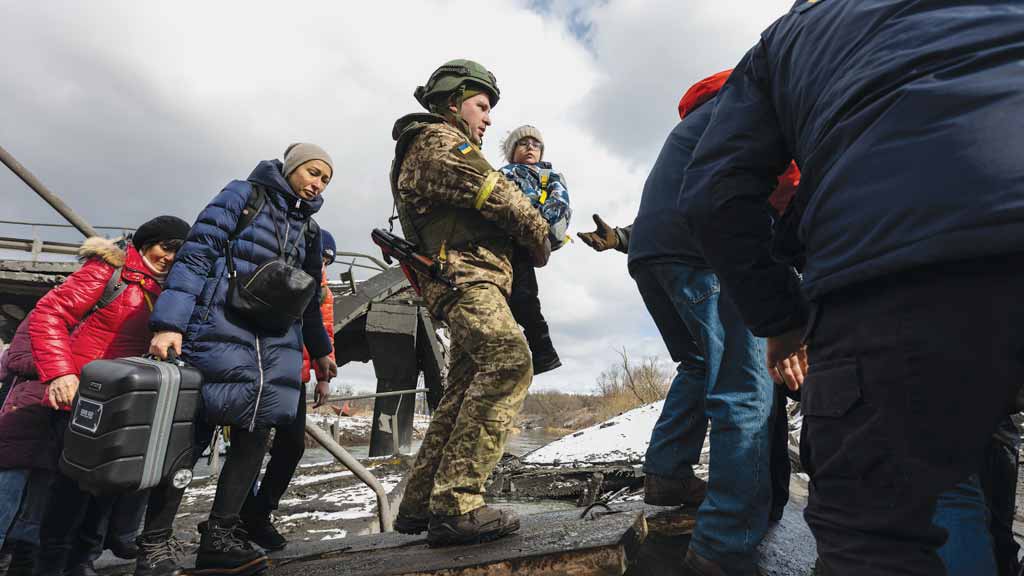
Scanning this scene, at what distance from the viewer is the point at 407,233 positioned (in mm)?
2428

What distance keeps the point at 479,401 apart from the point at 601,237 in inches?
48.5

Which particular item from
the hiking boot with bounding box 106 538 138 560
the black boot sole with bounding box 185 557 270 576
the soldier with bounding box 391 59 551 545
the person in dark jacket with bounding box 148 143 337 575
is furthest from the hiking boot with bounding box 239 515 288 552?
the hiking boot with bounding box 106 538 138 560

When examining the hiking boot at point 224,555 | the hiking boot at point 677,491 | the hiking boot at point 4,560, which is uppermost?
the hiking boot at point 677,491

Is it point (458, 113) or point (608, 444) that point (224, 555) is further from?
point (608, 444)

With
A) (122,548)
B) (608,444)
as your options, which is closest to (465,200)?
(122,548)

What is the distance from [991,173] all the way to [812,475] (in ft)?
1.75

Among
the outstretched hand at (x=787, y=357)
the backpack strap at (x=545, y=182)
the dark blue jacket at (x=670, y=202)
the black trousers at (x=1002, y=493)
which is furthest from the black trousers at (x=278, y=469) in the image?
the black trousers at (x=1002, y=493)

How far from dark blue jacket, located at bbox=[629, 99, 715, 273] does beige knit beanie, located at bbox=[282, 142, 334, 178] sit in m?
1.49

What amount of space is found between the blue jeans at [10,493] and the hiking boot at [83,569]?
395mm

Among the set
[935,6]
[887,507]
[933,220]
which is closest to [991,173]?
[933,220]

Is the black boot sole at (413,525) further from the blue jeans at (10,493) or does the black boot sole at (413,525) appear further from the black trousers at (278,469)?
the blue jeans at (10,493)

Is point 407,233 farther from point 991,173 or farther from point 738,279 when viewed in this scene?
point 991,173

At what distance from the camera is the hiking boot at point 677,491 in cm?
220

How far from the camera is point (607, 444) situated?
14.6ft
